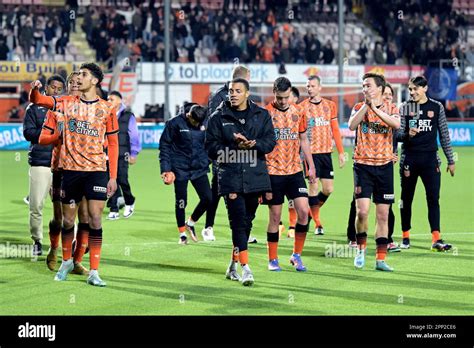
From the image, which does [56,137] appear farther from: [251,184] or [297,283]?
[297,283]

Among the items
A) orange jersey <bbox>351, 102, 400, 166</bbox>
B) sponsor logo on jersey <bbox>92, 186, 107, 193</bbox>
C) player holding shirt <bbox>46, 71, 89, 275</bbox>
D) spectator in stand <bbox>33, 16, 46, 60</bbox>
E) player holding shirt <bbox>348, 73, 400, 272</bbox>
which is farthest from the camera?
spectator in stand <bbox>33, 16, 46, 60</bbox>

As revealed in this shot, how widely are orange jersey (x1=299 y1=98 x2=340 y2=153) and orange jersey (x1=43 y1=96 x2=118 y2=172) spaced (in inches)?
183

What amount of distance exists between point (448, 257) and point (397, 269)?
3.98 feet

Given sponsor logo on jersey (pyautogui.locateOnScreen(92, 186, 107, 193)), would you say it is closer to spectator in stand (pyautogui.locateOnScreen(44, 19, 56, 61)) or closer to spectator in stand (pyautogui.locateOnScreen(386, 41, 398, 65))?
spectator in stand (pyautogui.locateOnScreen(44, 19, 56, 61))

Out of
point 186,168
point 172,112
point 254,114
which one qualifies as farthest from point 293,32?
point 254,114

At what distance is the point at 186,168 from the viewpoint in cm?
1366

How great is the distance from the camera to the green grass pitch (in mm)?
8875

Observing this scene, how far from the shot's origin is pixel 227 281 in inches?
409

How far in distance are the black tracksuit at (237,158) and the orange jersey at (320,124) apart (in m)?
3.90

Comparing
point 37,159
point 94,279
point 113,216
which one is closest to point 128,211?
point 113,216

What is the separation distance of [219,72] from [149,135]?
17.2ft

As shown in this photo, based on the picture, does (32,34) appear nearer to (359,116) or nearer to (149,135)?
(149,135)
